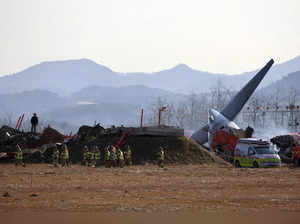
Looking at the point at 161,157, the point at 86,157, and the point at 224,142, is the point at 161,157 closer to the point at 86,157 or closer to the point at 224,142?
the point at 86,157

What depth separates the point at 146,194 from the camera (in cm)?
2059

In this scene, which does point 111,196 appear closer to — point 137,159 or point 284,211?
point 284,211

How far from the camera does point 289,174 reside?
104 ft

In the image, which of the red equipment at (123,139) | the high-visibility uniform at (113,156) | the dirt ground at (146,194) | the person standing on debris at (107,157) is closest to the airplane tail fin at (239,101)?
the red equipment at (123,139)

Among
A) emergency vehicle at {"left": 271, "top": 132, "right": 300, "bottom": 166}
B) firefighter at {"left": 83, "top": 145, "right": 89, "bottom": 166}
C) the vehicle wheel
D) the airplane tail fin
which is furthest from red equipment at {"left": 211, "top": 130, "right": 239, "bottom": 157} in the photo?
firefighter at {"left": 83, "top": 145, "right": 89, "bottom": 166}

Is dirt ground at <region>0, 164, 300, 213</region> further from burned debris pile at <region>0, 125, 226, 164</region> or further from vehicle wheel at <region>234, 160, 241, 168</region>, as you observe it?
burned debris pile at <region>0, 125, 226, 164</region>

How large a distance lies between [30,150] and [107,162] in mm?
9641

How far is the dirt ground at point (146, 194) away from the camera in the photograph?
16906mm

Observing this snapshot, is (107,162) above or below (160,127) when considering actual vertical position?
below

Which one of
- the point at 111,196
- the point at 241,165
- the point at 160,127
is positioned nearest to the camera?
the point at 111,196

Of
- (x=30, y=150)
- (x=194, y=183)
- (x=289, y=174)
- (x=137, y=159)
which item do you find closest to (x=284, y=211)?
(x=194, y=183)

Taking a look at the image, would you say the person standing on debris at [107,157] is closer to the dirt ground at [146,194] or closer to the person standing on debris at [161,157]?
the person standing on debris at [161,157]

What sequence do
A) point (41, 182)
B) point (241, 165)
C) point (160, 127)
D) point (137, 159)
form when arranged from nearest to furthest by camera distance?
point (41, 182)
point (241, 165)
point (137, 159)
point (160, 127)

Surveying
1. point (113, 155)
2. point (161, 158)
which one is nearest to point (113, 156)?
point (113, 155)
